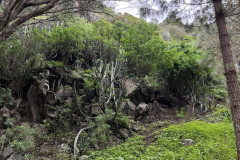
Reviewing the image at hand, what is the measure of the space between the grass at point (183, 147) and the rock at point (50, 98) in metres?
2.92

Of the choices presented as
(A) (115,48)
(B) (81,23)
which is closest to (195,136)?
(A) (115,48)

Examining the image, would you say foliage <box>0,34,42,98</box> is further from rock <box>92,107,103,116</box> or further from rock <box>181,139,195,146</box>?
rock <box>181,139,195,146</box>

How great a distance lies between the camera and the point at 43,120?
602cm

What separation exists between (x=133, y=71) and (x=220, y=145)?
6686 mm

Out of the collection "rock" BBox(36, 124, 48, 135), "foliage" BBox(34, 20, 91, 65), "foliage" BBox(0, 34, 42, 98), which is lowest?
"rock" BBox(36, 124, 48, 135)

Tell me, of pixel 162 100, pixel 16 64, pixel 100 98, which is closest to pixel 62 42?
pixel 16 64

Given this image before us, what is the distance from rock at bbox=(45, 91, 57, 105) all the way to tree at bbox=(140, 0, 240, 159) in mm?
4604

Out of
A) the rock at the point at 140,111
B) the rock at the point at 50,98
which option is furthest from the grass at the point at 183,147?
the rock at the point at 50,98

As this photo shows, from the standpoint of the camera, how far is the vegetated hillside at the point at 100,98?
5.09 metres

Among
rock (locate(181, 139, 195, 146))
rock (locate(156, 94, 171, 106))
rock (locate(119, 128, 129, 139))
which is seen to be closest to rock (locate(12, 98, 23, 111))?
rock (locate(119, 128, 129, 139))

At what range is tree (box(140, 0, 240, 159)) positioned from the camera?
400 cm

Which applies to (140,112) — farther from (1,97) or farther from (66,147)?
(1,97)

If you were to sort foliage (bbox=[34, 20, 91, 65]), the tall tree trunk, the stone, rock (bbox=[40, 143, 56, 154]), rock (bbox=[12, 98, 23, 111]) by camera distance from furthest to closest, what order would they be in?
foliage (bbox=[34, 20, 91, 65]) → rock (bbox=[12, 98, 23, 111]) → the stone → rock (bbox=[40, 143, 56, 154]) → the tall tree trunk

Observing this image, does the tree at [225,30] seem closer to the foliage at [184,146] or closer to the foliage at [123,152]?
the foliage at [184,146]
